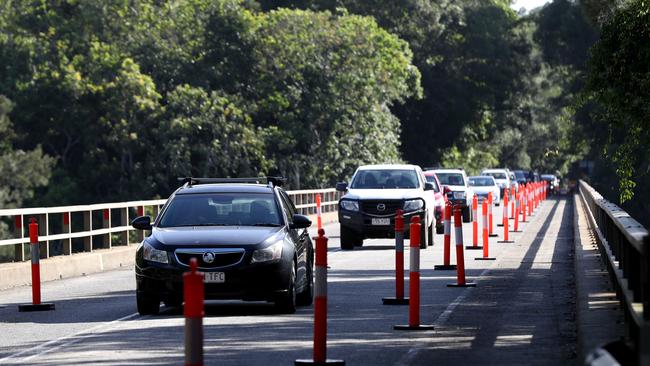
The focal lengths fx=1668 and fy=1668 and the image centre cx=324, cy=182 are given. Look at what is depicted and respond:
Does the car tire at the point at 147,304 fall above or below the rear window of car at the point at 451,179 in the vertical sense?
above

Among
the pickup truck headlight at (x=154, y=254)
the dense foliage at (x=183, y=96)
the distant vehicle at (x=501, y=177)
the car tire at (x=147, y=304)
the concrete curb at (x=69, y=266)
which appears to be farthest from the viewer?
the distant vehicle at (x=501, y=177)

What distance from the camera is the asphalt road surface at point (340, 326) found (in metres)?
13.1

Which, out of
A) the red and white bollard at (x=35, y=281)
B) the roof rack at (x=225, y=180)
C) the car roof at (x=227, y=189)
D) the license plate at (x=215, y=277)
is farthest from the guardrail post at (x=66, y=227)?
the license plate at (x=215, y=277)

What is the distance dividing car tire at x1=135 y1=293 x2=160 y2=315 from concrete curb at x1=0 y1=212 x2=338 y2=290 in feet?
21.4

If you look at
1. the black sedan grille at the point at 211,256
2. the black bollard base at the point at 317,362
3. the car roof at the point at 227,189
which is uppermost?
the car roof at the point at 227,189

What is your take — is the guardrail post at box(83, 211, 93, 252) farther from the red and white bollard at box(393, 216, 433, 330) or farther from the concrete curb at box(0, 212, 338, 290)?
the red and white bollard at box(393, 216, 433, 330)

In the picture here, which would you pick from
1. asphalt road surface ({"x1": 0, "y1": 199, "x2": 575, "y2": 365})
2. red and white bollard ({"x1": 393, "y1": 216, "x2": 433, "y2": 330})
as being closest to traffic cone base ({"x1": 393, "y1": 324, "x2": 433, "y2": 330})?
red and white bollard ({"x1": 393, "y1": 216, "x2": 433, "y2": 330})

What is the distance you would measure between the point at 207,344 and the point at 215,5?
184 feet

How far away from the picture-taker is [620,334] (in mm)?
11992

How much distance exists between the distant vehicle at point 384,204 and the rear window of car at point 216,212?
14.2 meters

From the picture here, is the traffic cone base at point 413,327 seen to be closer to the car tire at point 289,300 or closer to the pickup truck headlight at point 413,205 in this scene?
the car tire at point 289,300

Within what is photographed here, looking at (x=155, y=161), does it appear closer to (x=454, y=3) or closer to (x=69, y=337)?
(x=454, y=3)

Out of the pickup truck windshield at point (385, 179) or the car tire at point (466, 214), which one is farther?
the car tire at point (466, 214)

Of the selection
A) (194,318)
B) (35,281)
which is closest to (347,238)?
(35,281)
